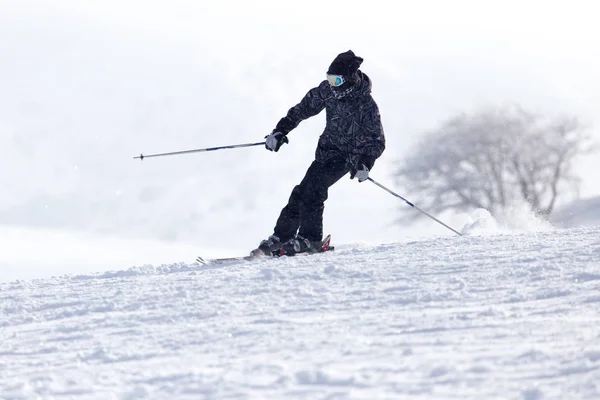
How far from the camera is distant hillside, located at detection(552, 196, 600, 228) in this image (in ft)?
85.5

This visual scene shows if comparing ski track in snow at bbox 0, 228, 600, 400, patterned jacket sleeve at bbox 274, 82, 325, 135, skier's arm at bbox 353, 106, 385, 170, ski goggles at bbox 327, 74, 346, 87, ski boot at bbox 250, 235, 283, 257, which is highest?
ski goggles at bbox 327, 74, 346, 87

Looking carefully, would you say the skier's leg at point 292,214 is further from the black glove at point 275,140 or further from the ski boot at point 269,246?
the black glove at point 275,140

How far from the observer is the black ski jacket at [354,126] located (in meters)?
7.67

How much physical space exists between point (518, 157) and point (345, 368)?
30611 mm

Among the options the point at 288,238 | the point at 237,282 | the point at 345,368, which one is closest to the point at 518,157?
the point at 288,238

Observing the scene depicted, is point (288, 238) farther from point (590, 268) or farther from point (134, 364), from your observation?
point (134, 364)

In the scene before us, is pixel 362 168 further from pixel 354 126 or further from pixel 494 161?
pixel 494 161

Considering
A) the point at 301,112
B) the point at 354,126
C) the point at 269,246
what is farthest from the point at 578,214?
the point at 269,246

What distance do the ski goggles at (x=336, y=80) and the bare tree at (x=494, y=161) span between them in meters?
25.8

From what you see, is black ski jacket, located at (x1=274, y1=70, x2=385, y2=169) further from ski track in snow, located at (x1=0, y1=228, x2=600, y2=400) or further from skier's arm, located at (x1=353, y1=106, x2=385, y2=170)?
ski track in snow, located at (x1=0, y1=228, x2=600, y2=400)

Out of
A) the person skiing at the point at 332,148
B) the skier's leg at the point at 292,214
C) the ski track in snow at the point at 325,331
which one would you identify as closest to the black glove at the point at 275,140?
the person skiing at the point at 332,148

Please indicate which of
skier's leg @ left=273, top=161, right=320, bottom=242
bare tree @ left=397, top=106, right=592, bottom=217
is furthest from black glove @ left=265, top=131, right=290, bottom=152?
bare tree @ left=397, top=106, right=592, bottom=217

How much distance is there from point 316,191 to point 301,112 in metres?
0.88

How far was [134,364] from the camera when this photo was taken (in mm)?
4012
